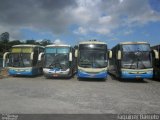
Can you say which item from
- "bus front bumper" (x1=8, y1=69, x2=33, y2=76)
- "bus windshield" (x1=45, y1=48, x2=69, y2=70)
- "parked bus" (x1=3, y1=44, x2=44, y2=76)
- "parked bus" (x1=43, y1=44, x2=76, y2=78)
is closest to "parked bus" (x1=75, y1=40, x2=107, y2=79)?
"parked bus" (x1=43, y1=44, x2=76, y2=78)

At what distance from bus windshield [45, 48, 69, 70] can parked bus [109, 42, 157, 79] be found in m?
5.02

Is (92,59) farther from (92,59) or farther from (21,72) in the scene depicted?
(21,72)

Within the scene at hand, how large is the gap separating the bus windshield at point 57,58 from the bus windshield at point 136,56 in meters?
5.33

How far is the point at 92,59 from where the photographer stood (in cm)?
2444

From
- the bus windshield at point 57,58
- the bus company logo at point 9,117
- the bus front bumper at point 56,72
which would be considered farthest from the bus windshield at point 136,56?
the bus company logo at point 9,117

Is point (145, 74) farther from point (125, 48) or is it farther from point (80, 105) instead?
point (80, 105)

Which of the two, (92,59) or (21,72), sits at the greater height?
(92,59)

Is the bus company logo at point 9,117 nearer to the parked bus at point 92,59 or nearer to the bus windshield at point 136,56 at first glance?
the parked bus at point 92,59

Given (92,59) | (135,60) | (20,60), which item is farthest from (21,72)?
(135,60)

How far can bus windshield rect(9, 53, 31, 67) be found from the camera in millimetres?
27672

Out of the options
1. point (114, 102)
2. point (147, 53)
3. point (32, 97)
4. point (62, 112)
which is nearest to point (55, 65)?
point (147, 53)

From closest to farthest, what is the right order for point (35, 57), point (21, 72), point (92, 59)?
point (92, 59)
point (21, 72)
point (35, 57)

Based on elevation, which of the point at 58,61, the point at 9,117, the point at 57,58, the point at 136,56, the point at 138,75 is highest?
the point at 136,56

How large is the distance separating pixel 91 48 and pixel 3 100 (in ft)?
42.4
